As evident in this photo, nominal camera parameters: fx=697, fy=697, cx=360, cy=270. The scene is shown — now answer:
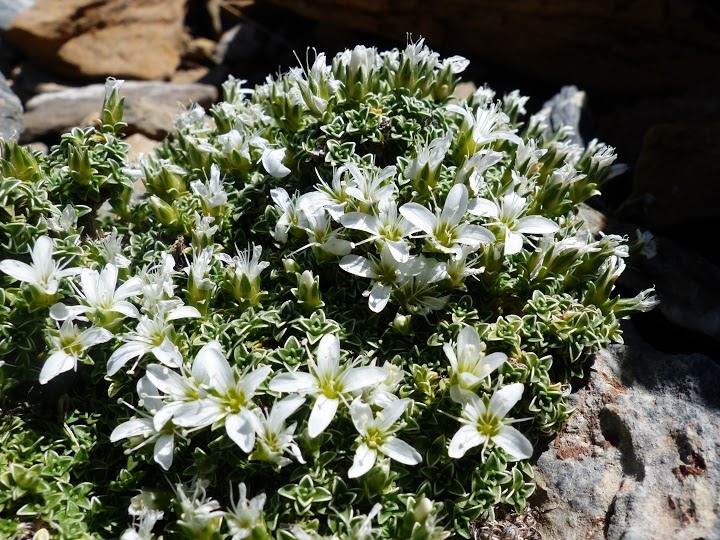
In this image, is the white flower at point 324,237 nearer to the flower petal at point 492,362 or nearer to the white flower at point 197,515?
the flower petal at point 492,362

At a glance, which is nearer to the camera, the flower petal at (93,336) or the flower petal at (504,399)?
the flower petal at (504,399)

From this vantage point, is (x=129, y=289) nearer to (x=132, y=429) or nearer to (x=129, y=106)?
(x=132, y=429)

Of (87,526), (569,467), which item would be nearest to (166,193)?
(87,526)

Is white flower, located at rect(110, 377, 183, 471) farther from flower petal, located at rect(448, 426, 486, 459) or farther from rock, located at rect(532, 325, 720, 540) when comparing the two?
rock, located at rect(532, 325, 720, 540)

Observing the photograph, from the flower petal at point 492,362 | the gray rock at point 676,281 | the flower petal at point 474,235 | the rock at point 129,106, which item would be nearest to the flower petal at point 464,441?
the flower petal at point 492,362

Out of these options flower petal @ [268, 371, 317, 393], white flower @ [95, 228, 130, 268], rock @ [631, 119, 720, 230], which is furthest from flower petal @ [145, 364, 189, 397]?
rock @ [631, 119, 720, 230]

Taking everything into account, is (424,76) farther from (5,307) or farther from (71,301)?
(5,307)
